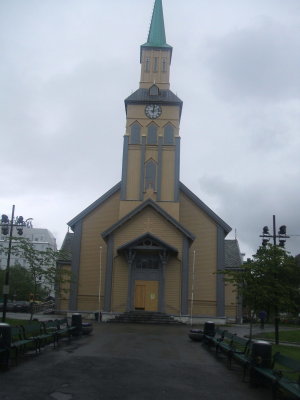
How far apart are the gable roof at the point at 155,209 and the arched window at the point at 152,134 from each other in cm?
613

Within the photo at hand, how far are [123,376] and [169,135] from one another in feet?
92.8

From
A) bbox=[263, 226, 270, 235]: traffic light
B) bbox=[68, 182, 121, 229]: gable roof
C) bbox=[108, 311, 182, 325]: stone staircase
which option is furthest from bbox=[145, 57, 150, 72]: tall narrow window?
bbox=[263, 226, 270, 235]: traffic light

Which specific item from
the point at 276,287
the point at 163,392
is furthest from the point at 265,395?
the point at 276,287

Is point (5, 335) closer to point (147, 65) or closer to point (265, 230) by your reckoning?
point (265, 230)

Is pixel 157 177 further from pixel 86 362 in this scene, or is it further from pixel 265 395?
pixel 265 395

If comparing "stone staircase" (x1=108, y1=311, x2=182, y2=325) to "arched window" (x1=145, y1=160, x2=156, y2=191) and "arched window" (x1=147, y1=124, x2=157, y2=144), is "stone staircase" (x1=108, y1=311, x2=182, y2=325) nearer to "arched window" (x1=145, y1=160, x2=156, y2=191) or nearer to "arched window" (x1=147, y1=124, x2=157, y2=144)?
"arched window" (x1=145, y1=160, x2=156, y2=191)

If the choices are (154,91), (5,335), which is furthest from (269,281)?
(154,91)

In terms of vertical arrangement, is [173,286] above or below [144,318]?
above

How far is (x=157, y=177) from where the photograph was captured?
36531 millimetres

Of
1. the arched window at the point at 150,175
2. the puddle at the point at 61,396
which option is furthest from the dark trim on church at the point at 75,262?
the puddle at the point at 61,396

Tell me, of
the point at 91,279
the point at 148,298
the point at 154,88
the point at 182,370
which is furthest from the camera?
the point at 154,88

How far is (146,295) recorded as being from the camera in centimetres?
3259

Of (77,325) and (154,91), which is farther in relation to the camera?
(154,91)

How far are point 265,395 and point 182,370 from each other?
2.87 meters
